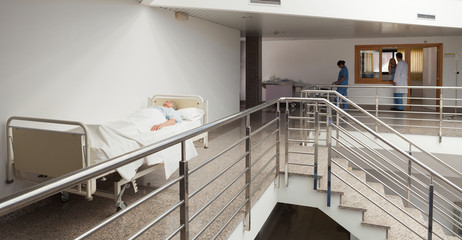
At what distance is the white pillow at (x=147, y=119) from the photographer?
4.73 metres

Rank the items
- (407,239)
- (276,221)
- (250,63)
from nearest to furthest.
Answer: (407,239) → (276,221) → (250,63)

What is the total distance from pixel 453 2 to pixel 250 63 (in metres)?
5.41

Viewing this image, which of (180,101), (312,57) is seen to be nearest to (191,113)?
(180,101)

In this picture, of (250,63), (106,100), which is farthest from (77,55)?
(250,63)

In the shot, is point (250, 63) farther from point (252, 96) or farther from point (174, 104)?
point (174, 104)

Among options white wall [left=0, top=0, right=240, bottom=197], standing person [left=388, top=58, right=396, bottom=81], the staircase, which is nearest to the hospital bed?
white wall [left=0, top=0, right=240, bottom=197]

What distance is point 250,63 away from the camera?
38.7 ft

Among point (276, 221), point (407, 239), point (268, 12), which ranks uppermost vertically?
point (268, 12)

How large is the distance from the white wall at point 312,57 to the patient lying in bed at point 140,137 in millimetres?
9162

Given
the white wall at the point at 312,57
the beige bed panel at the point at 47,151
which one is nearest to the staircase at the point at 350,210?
the beige bed panel at the point at 47,151

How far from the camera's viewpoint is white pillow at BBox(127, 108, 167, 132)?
4.73m

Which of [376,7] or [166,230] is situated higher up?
[376,7]

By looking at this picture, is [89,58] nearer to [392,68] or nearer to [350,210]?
[350,210]

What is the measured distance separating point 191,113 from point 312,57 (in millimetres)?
9078
